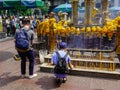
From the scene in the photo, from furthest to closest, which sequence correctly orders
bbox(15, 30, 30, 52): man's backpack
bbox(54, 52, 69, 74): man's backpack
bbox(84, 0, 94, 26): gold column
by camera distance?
bbox(84, 0, 94, 26): gold column < bbox(15, 30, 30, 52): man's backpack < bbox(54, 52, 69, 74): man's backpack

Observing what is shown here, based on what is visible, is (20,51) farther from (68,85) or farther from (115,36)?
(115,36)

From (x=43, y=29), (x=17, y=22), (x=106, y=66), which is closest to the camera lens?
(x=106, y=66)

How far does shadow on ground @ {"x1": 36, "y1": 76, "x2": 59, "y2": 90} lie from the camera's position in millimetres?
6180

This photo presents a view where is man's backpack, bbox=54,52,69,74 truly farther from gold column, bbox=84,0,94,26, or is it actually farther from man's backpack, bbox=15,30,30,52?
gold column, bbox=84,0,94,26

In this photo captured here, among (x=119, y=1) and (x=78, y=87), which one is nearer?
(x=78, y=87)

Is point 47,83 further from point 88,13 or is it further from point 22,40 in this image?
point 88,13

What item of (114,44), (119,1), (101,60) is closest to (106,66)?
(101,60)

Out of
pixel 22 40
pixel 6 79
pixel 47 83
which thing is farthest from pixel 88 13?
pixel 6 79

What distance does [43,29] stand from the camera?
29.1 ft

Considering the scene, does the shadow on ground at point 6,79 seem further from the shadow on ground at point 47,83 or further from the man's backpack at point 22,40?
the man's backpack at point 22,40

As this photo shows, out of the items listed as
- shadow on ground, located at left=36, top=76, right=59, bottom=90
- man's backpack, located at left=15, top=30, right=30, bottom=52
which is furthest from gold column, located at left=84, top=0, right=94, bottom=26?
man's backpack, located at left=15, top=30, right=30, bottom=52

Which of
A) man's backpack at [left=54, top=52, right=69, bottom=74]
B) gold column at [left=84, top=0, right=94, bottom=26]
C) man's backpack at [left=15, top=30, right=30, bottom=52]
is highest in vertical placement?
gold column at [left=84, top=0, right=94, bottom=26]

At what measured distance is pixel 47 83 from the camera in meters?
6.47

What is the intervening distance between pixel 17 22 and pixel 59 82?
41.2 feet
